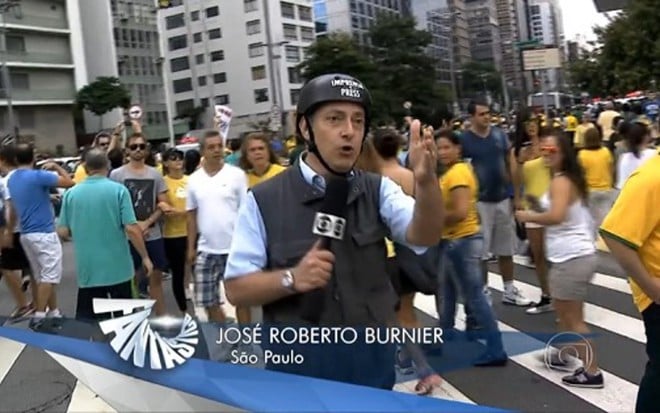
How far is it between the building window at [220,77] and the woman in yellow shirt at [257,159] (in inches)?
3562

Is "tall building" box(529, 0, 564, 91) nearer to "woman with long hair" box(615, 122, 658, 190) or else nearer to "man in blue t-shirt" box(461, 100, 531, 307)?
"woman with long hair" box(615, 122, 658, 190)

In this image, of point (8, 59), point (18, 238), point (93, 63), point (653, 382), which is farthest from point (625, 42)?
point (93, 63)

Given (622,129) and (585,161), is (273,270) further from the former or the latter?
(622,129)

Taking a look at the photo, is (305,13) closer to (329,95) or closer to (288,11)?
(288,11)

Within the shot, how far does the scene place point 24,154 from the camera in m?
7.31

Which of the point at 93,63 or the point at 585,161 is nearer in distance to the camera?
the point at 585,161

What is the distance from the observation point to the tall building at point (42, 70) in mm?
56312

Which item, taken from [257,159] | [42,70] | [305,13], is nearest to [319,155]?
[257,159]

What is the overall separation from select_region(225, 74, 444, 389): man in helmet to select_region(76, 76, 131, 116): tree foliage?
194ft

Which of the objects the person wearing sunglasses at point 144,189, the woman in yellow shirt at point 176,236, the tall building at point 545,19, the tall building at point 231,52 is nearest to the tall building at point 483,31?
the tall building at point 545,19

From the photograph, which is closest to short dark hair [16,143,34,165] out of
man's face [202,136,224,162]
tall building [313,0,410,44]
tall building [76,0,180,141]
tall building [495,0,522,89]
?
man's face [202,136,224,162]

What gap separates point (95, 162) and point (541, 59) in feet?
65.3

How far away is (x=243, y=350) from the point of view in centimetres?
229

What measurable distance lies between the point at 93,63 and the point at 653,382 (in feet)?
238
